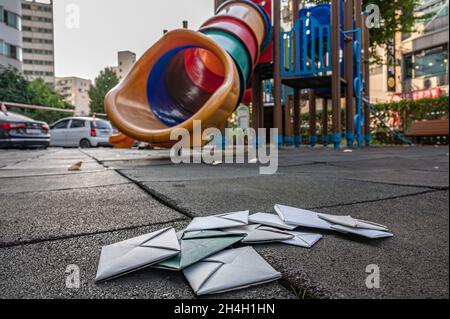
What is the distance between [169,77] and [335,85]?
2.91 meters

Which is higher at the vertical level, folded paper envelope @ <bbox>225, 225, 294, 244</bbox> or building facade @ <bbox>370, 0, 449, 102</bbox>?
building facade @ <bbox>370, 0, 449, 102</bbox>

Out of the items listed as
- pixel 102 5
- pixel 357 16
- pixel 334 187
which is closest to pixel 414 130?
pixel 357 16

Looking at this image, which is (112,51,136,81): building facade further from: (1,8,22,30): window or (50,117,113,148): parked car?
(50,117,113,148): parked car

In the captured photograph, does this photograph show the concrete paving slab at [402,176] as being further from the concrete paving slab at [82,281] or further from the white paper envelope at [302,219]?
the concrete paving slab at [82,281]

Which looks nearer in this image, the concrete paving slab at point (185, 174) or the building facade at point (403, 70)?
the concrete paving slab at point (185, 174)

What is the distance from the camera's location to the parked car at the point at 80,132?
28.7 feet

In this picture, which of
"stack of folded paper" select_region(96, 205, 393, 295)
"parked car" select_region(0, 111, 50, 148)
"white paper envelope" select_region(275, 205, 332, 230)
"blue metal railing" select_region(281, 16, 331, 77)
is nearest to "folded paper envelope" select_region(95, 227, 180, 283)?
"stack of folded paper" select_region(96, 205, 393, 295)

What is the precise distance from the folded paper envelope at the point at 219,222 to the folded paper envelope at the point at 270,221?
0.03 meters

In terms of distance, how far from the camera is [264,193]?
4.48 feet

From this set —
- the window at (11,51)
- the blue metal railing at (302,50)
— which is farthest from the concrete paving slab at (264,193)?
the blue metal railing at (302,50)

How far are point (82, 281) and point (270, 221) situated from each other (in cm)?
45

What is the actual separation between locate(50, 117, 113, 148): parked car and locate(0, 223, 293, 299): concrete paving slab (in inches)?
342

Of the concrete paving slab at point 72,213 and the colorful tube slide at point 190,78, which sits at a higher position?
the colorful tube slide at point 190,78

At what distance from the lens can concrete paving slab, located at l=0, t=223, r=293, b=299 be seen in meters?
0.47
